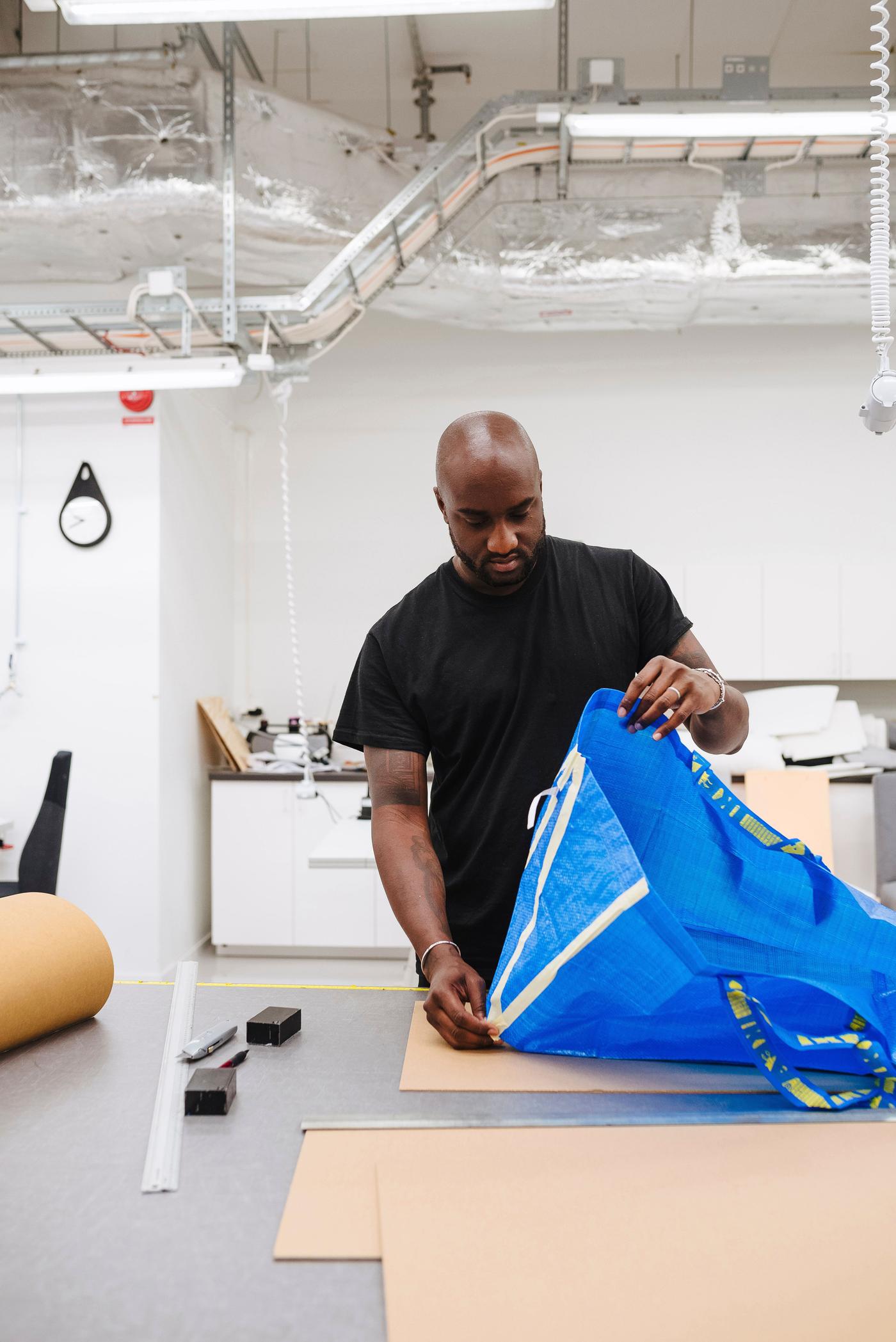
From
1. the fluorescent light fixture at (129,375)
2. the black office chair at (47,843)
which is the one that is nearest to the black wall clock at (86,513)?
the fluorescent light fixture at (129,375)

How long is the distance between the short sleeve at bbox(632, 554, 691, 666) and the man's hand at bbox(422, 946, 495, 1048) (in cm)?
59

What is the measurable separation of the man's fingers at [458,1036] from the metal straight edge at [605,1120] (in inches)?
6.8

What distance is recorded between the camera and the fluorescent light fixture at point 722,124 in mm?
2777

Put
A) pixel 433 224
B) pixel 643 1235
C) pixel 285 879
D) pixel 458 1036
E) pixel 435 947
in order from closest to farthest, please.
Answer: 1. pixel 643 1235
2. pixel 458 1036
3. pixel 435 947
4. pixel 433 224
5. pixel 285 879

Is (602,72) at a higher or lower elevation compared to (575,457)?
higher

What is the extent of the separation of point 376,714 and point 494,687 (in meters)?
0.19

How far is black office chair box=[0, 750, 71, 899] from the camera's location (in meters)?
3.33

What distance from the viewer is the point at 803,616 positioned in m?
4.73

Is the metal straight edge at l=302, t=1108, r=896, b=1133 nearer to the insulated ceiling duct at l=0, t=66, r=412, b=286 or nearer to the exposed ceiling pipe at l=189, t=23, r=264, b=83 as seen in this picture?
the insulated ceiling duct at l=0, t=66, r=412, b=286

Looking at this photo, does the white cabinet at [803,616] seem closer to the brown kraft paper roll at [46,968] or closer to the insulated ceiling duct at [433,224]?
the insulated ceiling duct at [433,224]

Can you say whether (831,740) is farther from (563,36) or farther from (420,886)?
(420,886)

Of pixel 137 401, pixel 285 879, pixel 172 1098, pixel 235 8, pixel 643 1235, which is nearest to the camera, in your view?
pixel 643 1235

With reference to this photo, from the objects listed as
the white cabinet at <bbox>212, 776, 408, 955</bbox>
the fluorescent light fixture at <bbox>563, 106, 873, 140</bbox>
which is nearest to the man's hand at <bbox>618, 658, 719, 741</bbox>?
the fluorescent light fixture at <bbox>563, 106, 873, 140</bbox>

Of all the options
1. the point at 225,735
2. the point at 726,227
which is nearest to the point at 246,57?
the point at 726,227
